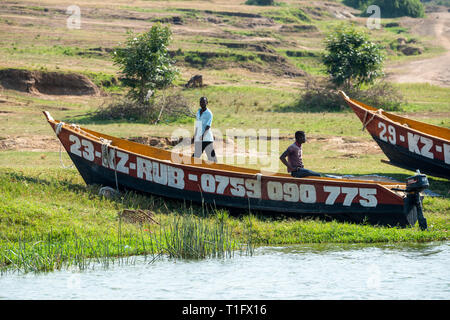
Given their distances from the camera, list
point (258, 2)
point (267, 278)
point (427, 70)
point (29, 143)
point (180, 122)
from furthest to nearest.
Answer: point (258, 2) < point (427, 70) < point (180, 122) < point (29, 143) < point (267, 278)

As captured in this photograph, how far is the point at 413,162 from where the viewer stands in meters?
14.8

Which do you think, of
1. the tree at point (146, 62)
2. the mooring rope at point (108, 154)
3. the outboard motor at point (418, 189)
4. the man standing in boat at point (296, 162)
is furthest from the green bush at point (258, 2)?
the outboard motor at point (418, 189)

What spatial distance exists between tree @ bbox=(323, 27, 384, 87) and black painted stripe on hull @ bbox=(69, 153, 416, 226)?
16.9 metres

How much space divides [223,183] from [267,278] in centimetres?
291

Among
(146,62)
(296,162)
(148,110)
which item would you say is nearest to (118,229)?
(296,162)

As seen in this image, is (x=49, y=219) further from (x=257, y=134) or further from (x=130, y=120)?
(x=130, y=120)

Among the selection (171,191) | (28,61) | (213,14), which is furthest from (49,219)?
(213,14)

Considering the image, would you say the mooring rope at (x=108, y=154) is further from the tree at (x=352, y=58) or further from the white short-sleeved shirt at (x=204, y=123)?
the tree at (x=352, y=58)

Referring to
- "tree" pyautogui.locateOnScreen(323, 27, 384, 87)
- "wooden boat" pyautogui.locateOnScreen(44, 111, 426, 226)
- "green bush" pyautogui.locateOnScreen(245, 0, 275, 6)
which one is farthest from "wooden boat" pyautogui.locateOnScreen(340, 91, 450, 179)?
"green bush" pyautogui.locateOnScreen(245, 0, 275, 6)

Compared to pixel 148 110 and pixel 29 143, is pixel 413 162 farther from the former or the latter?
pixel 148 110

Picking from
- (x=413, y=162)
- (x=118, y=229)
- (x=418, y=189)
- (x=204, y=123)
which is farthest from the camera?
(x=413, y=162)

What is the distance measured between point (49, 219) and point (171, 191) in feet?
7.56

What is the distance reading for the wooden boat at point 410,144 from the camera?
14133 millimetres
